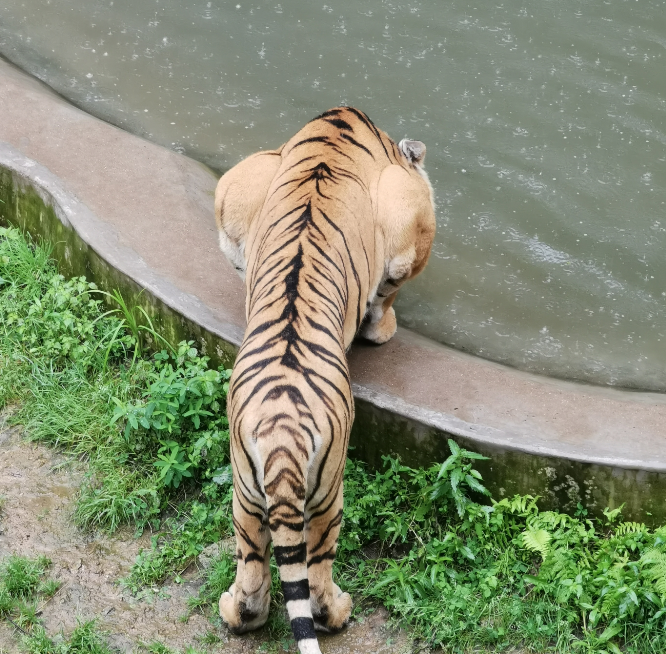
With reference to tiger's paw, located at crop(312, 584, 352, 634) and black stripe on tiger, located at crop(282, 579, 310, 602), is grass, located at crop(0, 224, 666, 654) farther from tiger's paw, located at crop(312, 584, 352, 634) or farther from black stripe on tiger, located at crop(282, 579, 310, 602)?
black stripe on tiger, located at crop(282, 579, 310, 602)

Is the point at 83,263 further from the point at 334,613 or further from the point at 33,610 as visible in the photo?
the point at 334,613

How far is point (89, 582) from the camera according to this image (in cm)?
361

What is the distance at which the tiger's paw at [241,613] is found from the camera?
328cm

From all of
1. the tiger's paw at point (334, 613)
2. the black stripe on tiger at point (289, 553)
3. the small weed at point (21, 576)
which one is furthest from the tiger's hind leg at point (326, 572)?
the small weed at point (21, 576)

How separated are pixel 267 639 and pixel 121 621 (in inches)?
20.8

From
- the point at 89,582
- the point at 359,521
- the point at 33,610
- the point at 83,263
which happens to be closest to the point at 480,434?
the point at 359,521

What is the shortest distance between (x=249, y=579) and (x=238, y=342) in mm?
1141

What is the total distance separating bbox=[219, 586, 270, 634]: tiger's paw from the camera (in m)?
3.28

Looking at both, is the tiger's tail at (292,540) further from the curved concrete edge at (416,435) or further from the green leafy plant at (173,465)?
the green leafy plant at (173,465)

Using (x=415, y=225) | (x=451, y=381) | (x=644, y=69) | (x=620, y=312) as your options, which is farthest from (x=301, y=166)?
(x=644, y=69)

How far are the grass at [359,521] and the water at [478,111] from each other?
1222mm

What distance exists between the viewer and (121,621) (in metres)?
3.46

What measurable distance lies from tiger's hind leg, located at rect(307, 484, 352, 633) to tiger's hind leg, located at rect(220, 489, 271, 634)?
0.15 metres

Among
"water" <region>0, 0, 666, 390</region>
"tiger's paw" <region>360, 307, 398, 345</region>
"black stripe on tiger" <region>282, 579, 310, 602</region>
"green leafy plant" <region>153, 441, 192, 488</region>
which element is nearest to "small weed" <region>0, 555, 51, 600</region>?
"green leafy plant" <region>153, 441, 192, 488</region>
